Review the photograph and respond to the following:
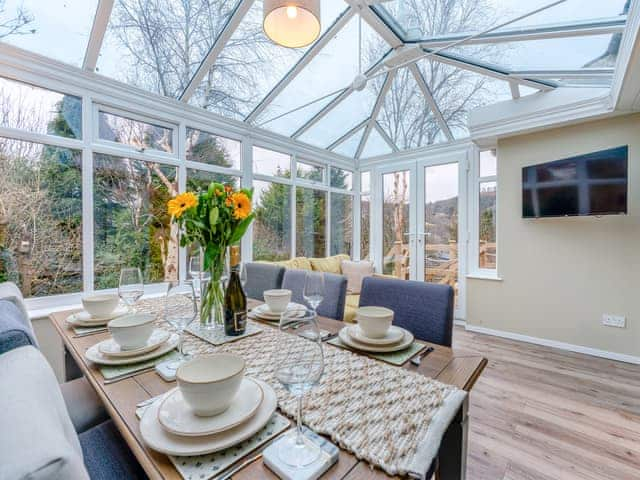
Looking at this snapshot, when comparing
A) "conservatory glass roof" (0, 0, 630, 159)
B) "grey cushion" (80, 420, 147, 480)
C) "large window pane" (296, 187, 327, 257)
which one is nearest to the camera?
"grey cushion" (80, 420, 147, 480)

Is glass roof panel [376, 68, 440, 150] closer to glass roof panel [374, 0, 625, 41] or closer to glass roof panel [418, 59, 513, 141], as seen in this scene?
glass roof panel [418, 59, 513, 141]

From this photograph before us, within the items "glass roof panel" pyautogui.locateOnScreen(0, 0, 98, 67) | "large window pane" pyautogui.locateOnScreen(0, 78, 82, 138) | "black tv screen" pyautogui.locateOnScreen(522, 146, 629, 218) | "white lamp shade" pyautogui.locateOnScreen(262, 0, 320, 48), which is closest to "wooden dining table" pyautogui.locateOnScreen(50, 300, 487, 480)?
"white lamp shade" pyautogui.locateOnScreen(262, 0, 320, 48)

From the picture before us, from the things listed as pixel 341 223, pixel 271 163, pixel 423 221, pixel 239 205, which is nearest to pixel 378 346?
pixel 239 205

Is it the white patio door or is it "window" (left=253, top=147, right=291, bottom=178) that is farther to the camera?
the white patio door

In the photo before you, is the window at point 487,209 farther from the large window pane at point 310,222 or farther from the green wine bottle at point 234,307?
the green wine bottle at point 234,307

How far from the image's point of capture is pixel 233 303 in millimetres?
1250

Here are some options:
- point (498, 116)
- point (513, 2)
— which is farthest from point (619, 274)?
point (513, 2)

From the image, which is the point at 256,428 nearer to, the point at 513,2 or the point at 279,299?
the point at 279,299

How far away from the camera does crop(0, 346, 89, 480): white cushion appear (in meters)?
0.35

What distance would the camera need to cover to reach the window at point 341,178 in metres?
5.00

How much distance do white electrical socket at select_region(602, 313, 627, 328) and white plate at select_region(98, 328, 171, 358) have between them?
3885 mm

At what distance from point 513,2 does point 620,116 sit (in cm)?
167

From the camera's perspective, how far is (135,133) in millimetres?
2789

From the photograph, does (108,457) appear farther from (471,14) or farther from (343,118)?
(343,118)
